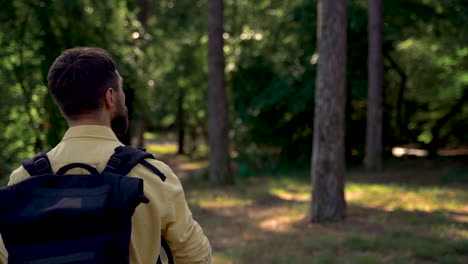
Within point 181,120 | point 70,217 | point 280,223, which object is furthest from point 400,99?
point 70,217

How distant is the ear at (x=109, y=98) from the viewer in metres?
1.99

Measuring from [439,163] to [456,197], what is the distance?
24.4 feet

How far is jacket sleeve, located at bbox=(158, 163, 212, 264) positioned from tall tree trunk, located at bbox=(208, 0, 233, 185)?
1303 centimetres

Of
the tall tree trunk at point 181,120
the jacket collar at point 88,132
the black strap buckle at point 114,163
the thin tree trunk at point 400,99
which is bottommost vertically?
the tall tree trunk at point 181,120

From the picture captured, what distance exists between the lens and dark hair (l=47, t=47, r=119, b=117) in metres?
1.93

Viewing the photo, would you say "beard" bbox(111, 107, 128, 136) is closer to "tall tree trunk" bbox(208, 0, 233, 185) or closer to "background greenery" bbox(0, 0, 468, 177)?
"background greenery" bbox(0, 0, 468, 177)

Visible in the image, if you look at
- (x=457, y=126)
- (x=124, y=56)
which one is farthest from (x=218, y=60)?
(x=457, y=126)

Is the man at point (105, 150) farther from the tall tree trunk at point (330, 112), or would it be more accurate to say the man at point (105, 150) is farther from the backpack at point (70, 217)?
the tall tree trunk at point (330, 112)

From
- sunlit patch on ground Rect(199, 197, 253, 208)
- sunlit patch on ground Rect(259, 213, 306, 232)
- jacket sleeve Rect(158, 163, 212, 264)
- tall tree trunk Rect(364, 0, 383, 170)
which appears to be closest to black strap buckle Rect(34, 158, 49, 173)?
jacket sleeve Rect(158, 163, 212, 264)

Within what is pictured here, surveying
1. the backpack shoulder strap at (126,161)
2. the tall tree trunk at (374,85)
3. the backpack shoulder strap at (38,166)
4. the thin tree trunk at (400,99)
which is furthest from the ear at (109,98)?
the thin tree trunk at (400,99)

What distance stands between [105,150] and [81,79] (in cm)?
27

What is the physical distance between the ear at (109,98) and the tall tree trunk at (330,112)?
7.29 metres

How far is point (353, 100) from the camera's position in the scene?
2062 centimetres

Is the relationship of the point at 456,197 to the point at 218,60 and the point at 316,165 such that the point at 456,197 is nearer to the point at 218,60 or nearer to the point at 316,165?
the point at 316,165
